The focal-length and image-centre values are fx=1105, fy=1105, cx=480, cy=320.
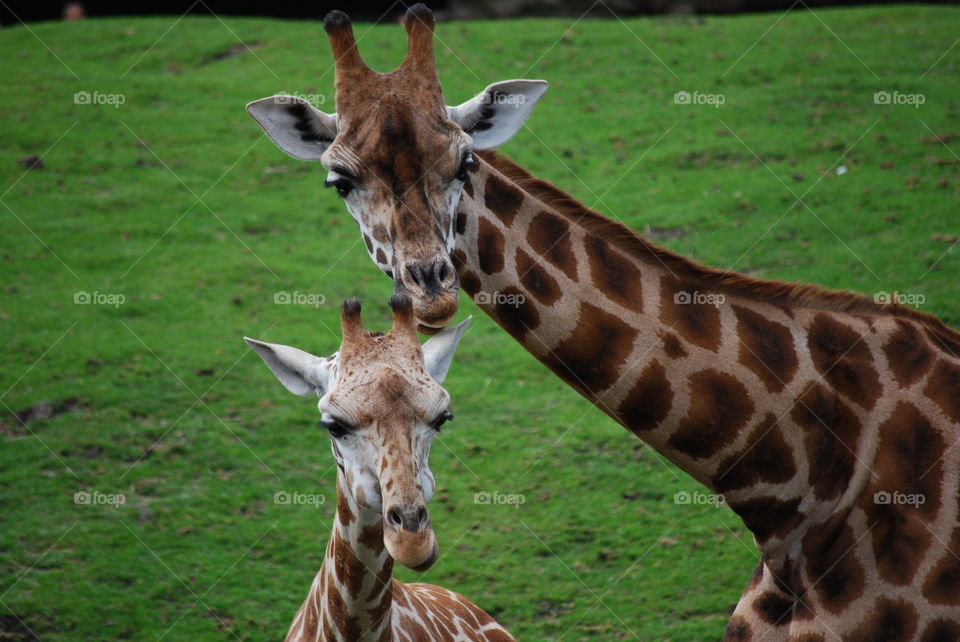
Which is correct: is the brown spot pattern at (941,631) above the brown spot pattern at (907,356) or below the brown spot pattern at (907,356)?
below

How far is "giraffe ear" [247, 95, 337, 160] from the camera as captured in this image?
5.95 metres

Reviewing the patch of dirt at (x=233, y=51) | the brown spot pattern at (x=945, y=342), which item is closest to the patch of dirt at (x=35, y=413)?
the brown spot pattern at (x=945, y=342)

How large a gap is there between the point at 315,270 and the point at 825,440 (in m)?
9.18

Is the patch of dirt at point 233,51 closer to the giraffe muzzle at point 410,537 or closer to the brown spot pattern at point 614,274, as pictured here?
the brown spot pattern at point 614,274

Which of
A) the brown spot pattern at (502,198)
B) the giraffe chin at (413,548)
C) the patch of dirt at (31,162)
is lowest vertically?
the patch of dirt at (31,162)

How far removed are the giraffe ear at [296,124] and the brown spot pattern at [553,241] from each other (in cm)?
122

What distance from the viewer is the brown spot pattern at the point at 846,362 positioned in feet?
18.8

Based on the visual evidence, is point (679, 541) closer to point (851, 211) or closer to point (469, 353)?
point (469, 353)

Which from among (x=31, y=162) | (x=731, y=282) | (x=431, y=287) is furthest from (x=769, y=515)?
(x=31, y=162)

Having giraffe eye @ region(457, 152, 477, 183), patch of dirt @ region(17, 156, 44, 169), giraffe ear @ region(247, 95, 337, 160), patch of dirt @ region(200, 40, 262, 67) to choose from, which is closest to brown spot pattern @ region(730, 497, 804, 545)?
giraffe eye @ region(457, 152, 477, 183)

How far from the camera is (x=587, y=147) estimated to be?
1647 centimetres

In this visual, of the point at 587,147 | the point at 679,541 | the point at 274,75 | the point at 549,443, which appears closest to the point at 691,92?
the point at 587,147

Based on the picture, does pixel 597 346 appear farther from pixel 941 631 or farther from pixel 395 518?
pixel 941 631

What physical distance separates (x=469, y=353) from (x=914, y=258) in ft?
17.8
